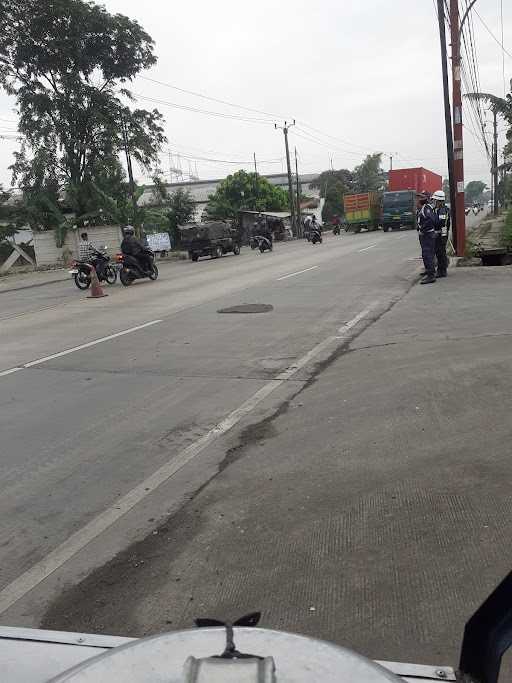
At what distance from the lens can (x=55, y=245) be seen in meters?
31.8

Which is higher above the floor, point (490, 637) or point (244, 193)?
point (244, 193)

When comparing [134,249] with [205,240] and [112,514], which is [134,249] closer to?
[205,240]

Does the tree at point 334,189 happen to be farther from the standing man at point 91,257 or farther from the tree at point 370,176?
the standing man at point 91,257

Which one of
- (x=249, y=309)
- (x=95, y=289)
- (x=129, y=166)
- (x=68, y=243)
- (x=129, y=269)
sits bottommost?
(x=249, y=309)

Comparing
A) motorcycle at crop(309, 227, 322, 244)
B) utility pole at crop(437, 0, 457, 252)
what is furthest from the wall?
utility pole at crop(437, 0, 457, 252)

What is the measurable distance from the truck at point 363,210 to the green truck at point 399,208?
248cm

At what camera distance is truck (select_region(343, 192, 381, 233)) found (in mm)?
45781

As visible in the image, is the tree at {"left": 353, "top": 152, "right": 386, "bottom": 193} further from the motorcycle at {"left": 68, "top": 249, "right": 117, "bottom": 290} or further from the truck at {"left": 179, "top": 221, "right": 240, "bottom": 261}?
the motorcycle at {"left": 68, "top": 249, "right": 117, "bottom": 290}

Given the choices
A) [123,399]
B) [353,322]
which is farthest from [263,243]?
[123,399]

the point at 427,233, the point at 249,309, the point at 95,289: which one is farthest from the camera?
the point at 95,289

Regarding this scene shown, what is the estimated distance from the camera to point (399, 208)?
4275 centimetres

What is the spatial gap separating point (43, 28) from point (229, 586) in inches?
1292

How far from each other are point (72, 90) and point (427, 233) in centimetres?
2406

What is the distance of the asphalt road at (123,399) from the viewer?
11.7 ft
